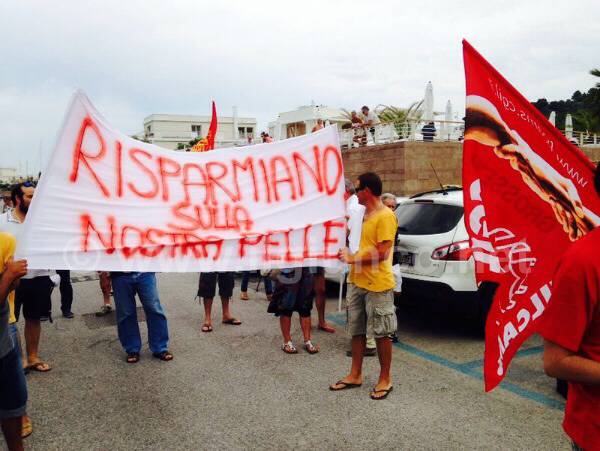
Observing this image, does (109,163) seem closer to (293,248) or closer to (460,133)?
(293,248)

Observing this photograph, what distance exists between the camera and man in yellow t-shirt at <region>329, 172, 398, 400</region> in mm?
3973

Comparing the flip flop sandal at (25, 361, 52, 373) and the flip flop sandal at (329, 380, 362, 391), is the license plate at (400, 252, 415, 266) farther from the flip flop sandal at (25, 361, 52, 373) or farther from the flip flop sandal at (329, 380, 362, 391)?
the flip flop sandal at (25, 361, 52, 373)

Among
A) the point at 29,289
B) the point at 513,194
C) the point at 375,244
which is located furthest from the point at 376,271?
the point at 29,289

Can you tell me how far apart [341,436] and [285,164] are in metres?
2.02

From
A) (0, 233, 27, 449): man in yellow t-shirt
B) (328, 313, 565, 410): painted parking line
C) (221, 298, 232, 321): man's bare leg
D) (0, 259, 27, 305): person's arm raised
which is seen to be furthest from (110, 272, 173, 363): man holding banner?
(328, 313, 565, 410): painted parking line

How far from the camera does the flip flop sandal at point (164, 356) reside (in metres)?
4.99

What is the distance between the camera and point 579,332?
153cm

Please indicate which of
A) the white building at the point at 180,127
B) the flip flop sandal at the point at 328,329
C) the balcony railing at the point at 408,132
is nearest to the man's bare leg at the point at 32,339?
the flip flop sandal at the point at 328,329

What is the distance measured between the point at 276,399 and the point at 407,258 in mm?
2416

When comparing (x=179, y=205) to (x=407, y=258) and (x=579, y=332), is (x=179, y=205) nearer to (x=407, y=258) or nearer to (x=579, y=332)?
(x=579, y=332)

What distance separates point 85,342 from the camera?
5.73 meters

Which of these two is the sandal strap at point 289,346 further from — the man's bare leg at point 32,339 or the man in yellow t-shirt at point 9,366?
Answer: the man in yellow t-shirt at point 9,366

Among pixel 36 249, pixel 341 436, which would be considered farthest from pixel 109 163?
pixel 341 436

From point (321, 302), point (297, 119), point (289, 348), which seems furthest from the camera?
point (297, 119)
